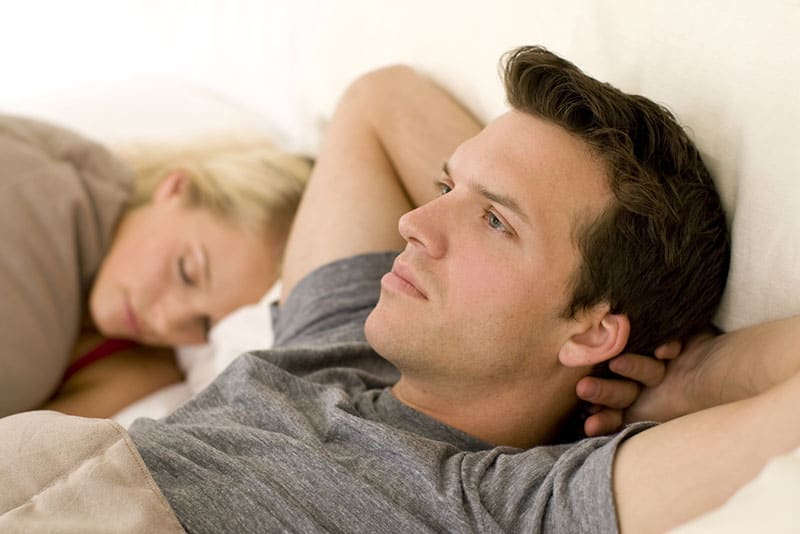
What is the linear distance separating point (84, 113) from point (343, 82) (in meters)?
0.63

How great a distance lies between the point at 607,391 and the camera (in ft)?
3.60

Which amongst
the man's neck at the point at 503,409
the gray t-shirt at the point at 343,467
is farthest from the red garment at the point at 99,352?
the man's neck at the point at 503,409

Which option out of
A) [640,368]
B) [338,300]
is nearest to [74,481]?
[338,300]

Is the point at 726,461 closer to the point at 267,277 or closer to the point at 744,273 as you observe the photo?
the point at 744,273

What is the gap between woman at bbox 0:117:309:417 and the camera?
1645 mm

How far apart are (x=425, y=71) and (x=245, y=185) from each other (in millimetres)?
462

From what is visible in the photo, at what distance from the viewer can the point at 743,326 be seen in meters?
1.05

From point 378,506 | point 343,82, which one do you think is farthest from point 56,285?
point 378,506

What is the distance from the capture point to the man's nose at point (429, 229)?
105cm

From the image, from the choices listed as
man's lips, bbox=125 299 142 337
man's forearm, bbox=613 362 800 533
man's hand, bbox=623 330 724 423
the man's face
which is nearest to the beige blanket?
the man's face

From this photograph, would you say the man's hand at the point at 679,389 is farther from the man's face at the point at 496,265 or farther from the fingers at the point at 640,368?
the man's face at the point at 496,265

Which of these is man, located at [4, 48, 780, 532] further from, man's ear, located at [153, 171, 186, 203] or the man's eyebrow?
man's ear, located at [153, 171, 186, 203]

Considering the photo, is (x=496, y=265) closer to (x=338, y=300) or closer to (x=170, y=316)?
(x=338, y=300)

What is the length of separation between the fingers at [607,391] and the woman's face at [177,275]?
85 centimetres
